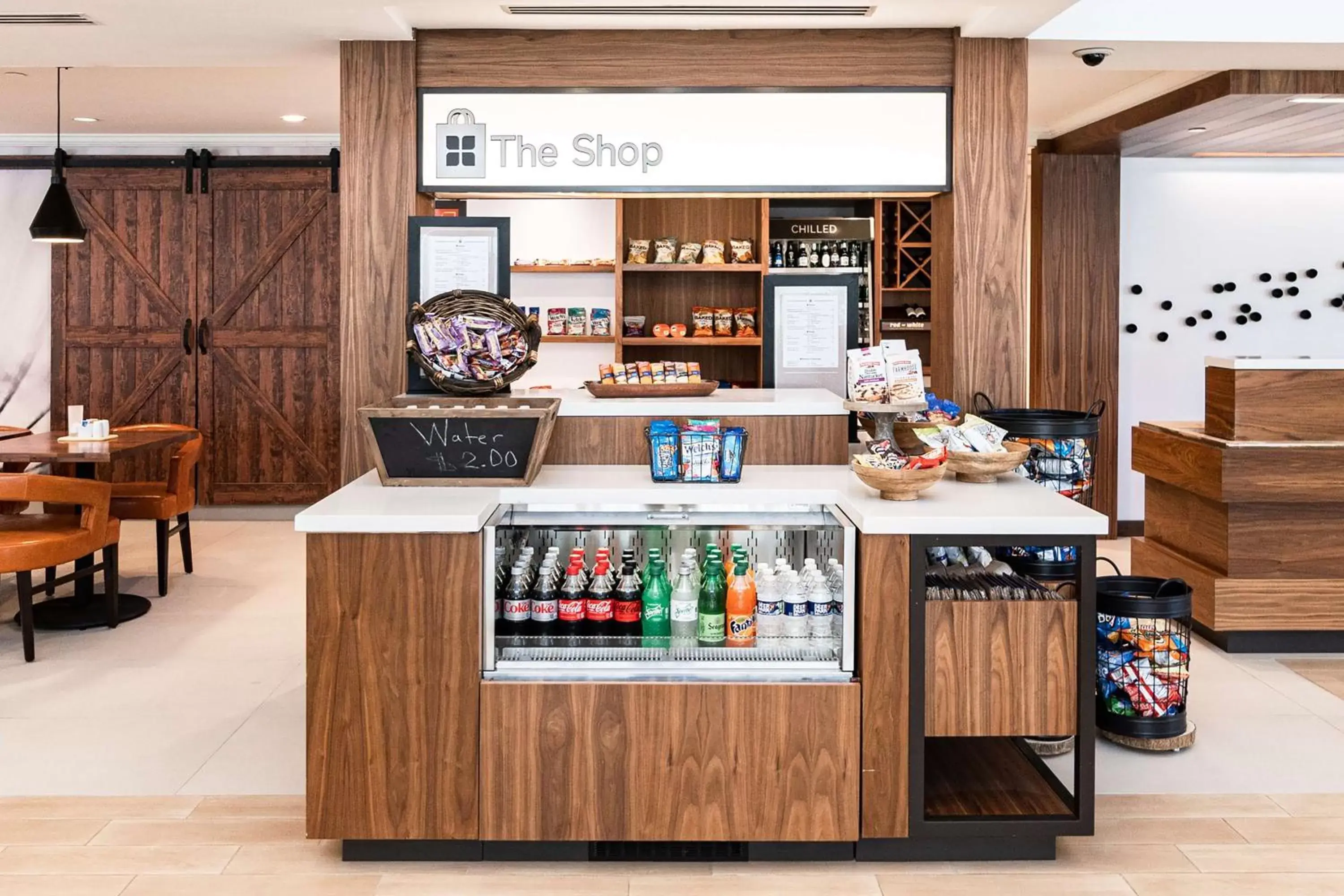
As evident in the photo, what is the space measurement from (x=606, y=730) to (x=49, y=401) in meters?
7.44

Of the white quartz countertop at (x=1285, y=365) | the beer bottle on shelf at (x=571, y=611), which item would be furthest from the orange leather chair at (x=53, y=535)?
the white quartz countertop at (x=1285, y=365)

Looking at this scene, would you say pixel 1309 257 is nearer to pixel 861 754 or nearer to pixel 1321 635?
pixel 1321 635

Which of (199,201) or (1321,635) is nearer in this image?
(1321,635)

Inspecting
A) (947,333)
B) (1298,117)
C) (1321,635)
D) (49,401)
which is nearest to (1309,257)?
(1298,117)

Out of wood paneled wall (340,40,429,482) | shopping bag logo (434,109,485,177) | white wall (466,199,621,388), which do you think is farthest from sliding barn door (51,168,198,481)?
shopping bag logo (434,109,485,177)

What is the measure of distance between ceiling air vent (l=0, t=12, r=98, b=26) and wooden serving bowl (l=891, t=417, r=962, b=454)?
3.14 meters

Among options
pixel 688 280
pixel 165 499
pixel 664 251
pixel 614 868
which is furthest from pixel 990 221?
pixel 165 499

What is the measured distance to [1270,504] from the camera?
507 centimetres

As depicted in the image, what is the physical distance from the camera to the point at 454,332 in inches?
147

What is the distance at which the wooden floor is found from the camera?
288 centimetres

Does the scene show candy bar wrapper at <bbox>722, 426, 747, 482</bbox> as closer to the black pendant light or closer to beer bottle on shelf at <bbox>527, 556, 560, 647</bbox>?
beer bottle on shelf at <bbox>527, 556, 560, 647</bbox>

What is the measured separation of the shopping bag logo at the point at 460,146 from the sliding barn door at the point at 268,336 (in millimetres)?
4544

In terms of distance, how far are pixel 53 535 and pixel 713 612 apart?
3481 millimetres

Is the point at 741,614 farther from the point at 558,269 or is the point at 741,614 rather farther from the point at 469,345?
the point at 558,269
